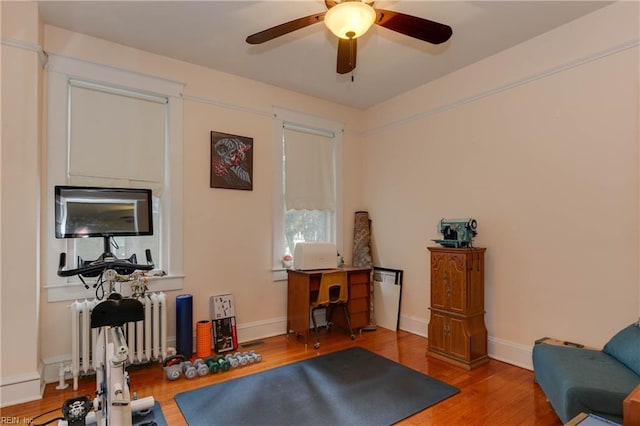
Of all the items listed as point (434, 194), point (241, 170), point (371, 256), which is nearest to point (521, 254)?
point (434, 194)

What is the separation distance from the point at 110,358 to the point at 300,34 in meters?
2.78

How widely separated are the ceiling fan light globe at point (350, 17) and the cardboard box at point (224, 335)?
9.33 feet

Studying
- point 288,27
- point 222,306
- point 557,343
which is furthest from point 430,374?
point 288,27

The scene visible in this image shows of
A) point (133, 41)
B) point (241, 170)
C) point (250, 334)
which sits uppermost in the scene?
point (133, 41)

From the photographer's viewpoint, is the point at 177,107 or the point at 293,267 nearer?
the point at 177,107

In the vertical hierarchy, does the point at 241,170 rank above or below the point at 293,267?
A: above

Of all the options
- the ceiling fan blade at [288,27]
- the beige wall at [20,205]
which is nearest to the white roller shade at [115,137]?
the beige wall at [20,205]

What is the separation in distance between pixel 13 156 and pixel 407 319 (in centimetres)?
405

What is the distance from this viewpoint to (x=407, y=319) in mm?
4164

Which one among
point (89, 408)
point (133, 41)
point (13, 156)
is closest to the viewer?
point (89, 408)

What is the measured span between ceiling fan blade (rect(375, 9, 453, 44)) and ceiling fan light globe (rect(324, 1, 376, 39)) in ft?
0.34

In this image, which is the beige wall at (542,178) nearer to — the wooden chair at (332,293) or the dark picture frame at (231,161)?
the wooden chair at (332,293)

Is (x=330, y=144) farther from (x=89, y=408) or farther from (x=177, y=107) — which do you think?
(x=89, y=408)

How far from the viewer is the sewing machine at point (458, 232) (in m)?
3.33
